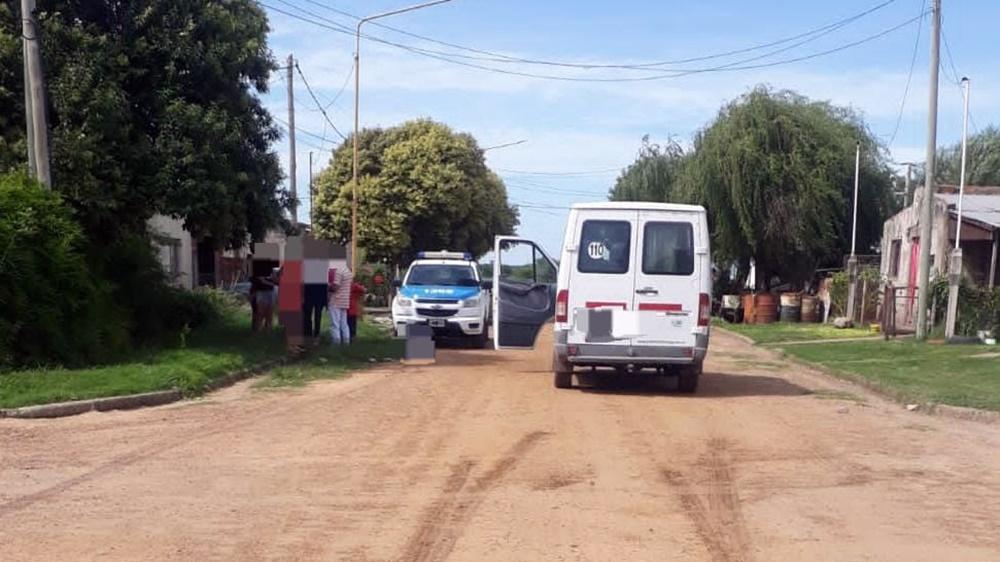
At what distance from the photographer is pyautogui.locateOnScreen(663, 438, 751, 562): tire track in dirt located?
21.0 ft

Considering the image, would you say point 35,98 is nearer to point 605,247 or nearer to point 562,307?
point 562,307

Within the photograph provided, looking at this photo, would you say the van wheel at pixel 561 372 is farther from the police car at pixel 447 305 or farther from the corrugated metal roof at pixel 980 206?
the corrugated metal roof at pixel 980 206

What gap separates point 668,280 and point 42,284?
840 cm

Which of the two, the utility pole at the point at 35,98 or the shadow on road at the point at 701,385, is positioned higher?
the utility pole at the point at 35,98

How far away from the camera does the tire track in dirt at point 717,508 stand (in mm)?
6398

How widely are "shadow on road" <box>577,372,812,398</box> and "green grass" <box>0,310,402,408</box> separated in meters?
4.22

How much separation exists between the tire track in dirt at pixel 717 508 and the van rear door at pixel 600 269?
13.6ft

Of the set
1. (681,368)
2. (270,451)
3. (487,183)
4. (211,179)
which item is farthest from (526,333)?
(487,183)

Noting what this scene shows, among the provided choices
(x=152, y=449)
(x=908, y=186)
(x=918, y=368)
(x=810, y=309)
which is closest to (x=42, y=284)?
(x=152, y=449)

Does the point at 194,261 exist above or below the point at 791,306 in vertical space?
above

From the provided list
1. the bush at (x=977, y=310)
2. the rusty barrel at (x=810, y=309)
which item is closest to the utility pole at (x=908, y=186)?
the rusty barrel at (x=810, y=309)

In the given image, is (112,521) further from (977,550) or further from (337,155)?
(337,155)

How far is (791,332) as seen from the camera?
1154 inches

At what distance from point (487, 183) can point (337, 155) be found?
7027 millimetres
